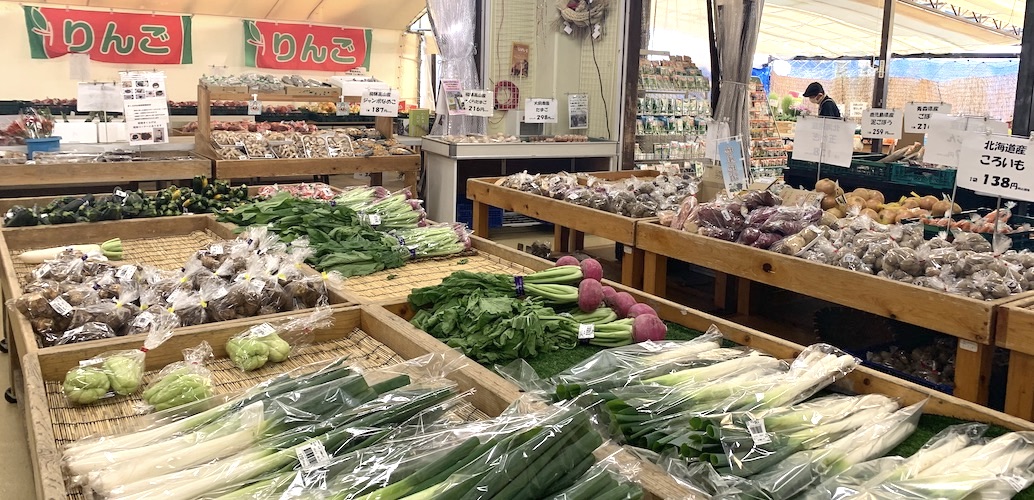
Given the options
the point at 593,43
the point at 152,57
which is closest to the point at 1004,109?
the point at 593,43

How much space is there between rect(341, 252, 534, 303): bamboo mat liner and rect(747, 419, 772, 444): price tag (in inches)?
58.2

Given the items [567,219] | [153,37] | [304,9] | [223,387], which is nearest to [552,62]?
[567,219]

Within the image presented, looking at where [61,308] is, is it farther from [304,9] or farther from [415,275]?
[304,9]

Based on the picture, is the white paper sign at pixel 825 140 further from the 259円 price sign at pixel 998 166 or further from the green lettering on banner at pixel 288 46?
the green lettering on banner at pixel 288 46

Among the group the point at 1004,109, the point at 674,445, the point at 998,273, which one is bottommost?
the point at 674,445

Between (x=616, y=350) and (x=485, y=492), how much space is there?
993 mm

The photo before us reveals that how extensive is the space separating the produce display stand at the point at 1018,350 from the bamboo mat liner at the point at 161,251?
10.6 ft

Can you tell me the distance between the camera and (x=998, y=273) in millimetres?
2920

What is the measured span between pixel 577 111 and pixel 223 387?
6613mm

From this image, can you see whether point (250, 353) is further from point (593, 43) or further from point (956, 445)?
point (593, 43)

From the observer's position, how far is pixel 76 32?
1040 centimetres

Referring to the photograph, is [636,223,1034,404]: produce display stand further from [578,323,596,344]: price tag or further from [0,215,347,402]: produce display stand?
[0,215,347,402]: produce display stand

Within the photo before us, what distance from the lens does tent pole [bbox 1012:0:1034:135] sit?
5594 mm

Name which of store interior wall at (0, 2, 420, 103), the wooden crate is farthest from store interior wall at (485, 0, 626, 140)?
the wooden crate
